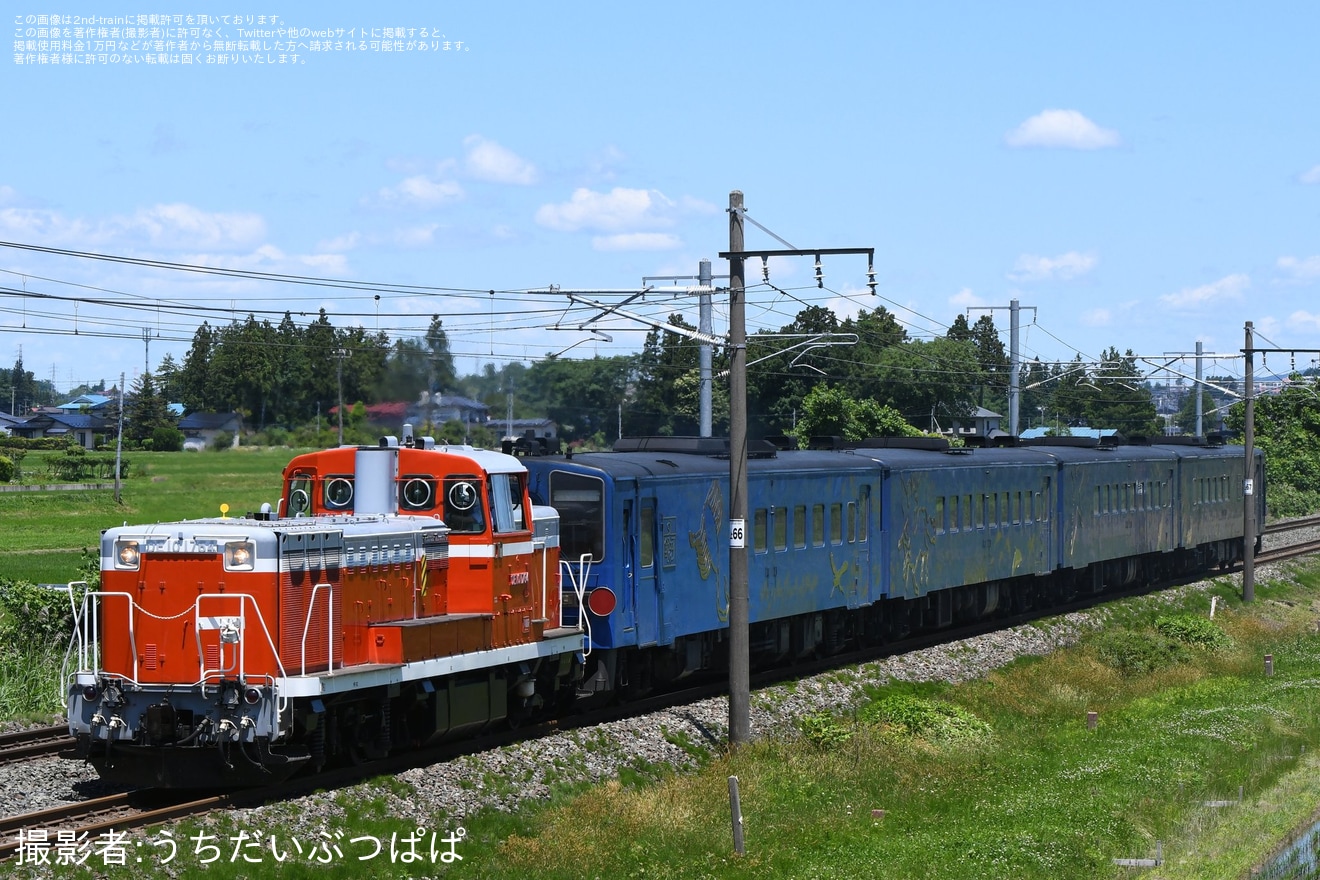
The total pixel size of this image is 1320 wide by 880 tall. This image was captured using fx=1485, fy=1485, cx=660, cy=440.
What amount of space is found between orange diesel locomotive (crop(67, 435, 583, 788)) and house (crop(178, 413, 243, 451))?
103ft

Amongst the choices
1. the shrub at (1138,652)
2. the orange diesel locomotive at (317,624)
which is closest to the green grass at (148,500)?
the shrub at (1138,652)

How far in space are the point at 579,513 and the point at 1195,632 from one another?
60.3 feet

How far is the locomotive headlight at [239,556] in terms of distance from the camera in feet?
49.0

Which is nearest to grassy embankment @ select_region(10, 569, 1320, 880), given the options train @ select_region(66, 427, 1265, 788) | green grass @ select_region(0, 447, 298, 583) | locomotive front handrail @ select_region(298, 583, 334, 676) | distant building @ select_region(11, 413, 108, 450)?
train @ select_region(66, 427, 1265, 788)

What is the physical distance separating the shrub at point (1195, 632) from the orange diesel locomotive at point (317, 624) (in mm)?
19222

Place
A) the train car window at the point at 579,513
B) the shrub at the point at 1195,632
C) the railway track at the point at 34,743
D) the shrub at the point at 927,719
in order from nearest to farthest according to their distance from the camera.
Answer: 1. the railway track at the point at 34,743
2. the train car window at the point at 579,513
3. the shrub at the point at 927,719
4. the shrub at the point at 1195,632

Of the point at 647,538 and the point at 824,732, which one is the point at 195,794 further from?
the point at 824,732

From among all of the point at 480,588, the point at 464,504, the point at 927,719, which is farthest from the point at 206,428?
the point at 480,588

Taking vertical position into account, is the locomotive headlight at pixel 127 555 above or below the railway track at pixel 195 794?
above

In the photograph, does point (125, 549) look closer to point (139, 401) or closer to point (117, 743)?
point (117, 743)

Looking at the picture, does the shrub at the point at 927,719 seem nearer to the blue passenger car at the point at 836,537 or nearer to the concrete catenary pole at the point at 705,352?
the blue passenger car at the point at 836,537

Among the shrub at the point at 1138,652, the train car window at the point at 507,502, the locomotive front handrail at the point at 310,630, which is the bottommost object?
the shrub at the point at 1138,652

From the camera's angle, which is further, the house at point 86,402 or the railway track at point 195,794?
the house at point 86,402

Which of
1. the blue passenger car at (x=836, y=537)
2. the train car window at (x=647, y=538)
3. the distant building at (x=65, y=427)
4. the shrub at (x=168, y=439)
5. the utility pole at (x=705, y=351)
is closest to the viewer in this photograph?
the blue passenger car at (x=836, y=537)
